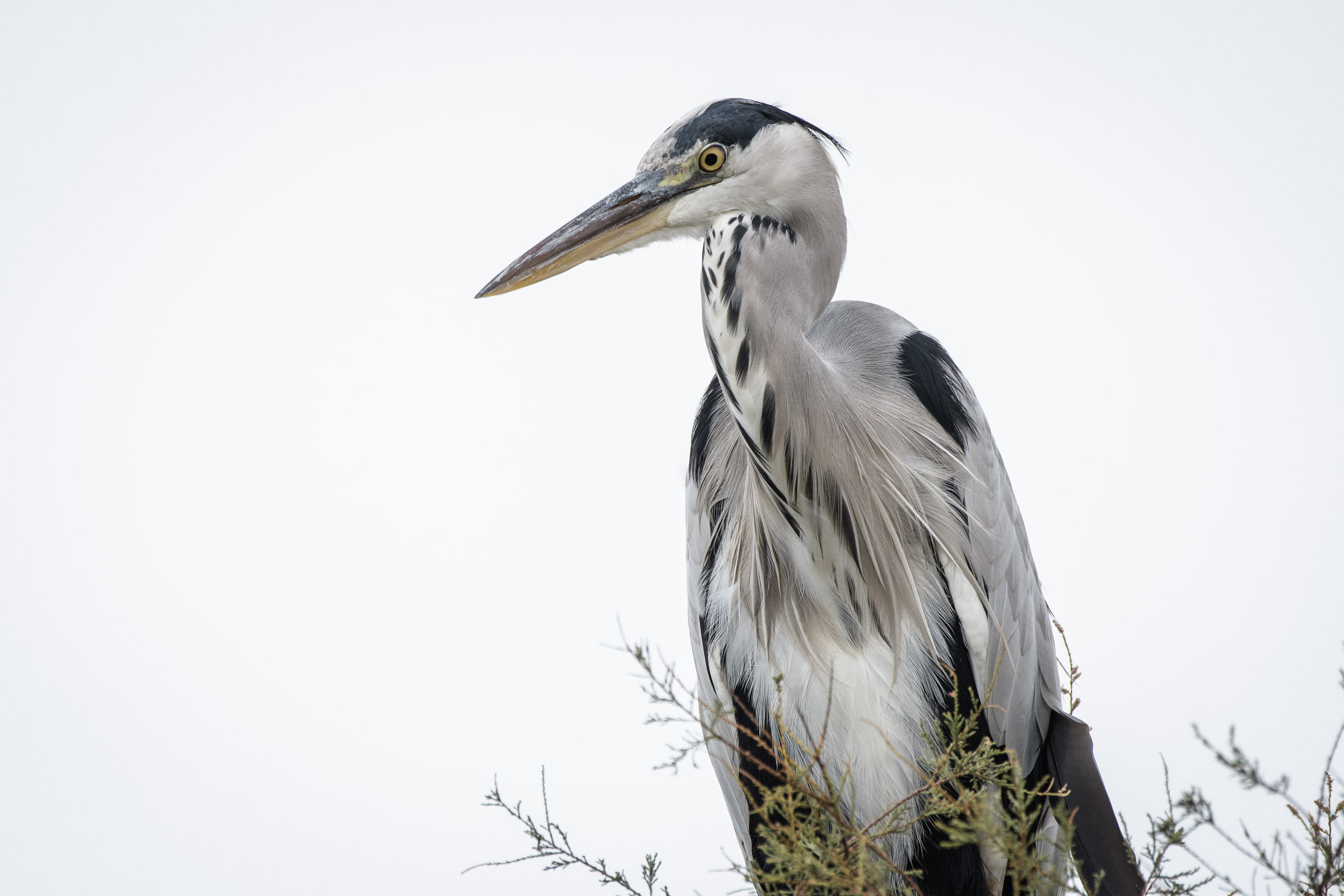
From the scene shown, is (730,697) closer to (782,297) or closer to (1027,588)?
(1027,588)

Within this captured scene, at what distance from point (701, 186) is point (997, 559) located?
866 mm

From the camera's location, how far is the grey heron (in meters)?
1.58

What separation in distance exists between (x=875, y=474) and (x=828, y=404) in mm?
176

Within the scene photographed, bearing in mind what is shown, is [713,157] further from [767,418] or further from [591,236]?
[767,418]

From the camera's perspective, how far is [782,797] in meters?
1.02

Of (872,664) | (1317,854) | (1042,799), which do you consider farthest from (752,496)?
(1317,854)

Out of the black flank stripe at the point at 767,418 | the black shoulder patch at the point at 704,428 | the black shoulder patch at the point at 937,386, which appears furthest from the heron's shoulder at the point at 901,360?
the black flank stripe at the point at 767,418

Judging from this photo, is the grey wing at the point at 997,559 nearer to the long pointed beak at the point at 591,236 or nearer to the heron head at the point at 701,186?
the heron head at the point at 701,186

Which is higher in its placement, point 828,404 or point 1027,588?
point 828,404

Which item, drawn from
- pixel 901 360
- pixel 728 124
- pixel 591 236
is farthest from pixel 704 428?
pixel 728 124

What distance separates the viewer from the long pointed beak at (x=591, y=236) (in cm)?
171

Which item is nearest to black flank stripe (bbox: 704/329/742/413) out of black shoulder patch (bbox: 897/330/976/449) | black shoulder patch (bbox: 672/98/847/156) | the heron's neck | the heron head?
the heron's neck

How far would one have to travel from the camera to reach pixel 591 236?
5.67 ft

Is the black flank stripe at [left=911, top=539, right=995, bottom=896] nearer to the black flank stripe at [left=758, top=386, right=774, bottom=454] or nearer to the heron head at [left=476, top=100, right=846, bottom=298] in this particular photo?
the black flank stripe at [left=758, top=386, right=774, bottom=454]
